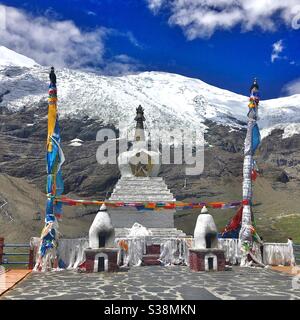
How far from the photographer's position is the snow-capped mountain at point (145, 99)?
93.6 m

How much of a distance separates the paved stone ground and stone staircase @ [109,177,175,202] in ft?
27.2

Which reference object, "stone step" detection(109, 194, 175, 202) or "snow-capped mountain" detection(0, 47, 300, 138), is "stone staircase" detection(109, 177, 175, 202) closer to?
"stone step" detection(109, 194, 175, 202)

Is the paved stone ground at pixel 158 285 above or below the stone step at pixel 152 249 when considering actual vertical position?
below

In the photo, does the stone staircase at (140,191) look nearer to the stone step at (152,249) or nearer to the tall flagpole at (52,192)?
the stone step at (152,249)

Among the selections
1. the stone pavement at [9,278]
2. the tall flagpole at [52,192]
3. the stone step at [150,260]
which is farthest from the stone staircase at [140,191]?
the stone pavement at [9,278]

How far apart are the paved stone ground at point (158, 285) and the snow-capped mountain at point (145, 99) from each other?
76672 millimetres

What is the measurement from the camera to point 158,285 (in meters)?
12.2

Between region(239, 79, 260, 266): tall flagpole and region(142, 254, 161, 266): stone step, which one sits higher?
region(239, 79, 260, 266): tall flagpole

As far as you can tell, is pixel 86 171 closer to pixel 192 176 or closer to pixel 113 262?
pixel 192 176

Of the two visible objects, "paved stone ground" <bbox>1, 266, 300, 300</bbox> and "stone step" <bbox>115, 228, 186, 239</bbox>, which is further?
"stone step" <bbox>115, 228, 186, 239</bbox>

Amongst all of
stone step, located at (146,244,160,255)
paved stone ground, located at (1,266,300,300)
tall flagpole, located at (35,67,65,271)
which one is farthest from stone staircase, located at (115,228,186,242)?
paved stone ground, located at (1,266,300,300)

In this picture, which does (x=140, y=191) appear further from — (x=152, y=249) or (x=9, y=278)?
(x=9, y=278)

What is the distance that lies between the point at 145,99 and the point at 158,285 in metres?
97.0

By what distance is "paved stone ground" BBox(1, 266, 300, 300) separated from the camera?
33.8 feet
